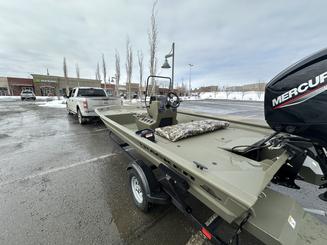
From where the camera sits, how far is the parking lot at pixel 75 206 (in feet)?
5.34

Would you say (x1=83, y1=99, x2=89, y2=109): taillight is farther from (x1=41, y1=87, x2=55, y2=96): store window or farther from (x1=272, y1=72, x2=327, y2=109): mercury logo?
(x1=41, y1=87, x2=55, y2=96): store window

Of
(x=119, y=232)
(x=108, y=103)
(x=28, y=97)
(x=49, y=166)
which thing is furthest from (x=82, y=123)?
(x=28, y=97)

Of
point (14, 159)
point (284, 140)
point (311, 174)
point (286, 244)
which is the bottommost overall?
point (14, 159)

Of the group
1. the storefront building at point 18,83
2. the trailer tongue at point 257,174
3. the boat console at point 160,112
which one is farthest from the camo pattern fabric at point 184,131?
the storefront building at point 18,83

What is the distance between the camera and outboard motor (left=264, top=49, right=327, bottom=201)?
1.17 meters

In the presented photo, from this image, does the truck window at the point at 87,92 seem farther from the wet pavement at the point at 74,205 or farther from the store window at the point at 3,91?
the store window at the point at 3,91

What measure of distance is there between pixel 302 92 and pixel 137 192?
2.16 m

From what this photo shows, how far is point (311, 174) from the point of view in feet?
5.09

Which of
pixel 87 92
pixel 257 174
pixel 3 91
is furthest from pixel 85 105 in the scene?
pixel 3 91

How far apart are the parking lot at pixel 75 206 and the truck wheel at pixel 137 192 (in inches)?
3.6

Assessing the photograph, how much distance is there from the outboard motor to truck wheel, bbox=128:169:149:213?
1628 mm

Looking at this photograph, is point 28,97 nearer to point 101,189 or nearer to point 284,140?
point 101,189

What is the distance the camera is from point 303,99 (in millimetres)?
1253

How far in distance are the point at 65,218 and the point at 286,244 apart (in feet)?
7.35
